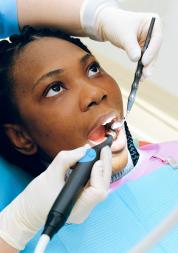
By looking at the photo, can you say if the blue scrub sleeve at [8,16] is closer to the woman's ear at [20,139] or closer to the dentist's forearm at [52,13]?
the dentist's forearm at [52,13]

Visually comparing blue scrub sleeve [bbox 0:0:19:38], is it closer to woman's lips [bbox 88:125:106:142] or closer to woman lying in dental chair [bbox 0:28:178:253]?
woman lying in dental chair [bbox 0:28:178:253]

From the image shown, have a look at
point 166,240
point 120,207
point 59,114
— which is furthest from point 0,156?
point 166,240

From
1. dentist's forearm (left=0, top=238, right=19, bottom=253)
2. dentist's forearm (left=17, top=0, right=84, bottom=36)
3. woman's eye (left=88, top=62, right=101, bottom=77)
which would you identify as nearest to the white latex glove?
dentist's forearm (left=0, top=238, right=19, bottom=253)

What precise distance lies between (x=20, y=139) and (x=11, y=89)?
15cm

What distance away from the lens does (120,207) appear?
3.84 feet

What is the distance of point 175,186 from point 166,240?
0.69 feet

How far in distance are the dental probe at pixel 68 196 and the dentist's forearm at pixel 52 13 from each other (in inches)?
20.8

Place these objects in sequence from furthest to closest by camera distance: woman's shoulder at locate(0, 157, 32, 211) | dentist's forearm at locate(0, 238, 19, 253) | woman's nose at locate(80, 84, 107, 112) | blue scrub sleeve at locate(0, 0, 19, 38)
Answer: blue scrub sleeve at locate(0, 0, 19, 38) < woman's shoulder at locate(0, 157, 32, 211) < woman's nose at locate(80, 84, 107, 112) < dentist's forearm at locate(0, 238, 19, 253)

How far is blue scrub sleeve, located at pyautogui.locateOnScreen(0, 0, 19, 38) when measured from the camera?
1.25 m

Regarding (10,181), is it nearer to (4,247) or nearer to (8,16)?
(4,247)

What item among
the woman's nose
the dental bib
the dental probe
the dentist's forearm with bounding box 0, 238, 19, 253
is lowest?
the dental bib

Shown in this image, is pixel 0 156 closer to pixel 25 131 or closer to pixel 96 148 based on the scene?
pixel 25 131

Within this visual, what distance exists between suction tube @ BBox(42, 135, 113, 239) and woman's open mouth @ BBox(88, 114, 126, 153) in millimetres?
173

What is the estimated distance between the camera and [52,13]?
4.06ft
